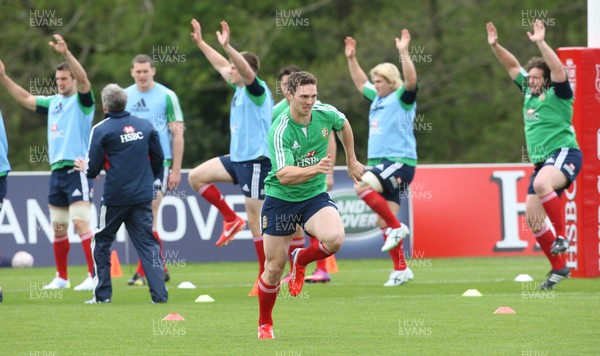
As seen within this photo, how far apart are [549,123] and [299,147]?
492 cm

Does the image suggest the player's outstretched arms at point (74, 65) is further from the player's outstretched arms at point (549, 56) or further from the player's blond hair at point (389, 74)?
the player's outstretched arms at point (549, 56)

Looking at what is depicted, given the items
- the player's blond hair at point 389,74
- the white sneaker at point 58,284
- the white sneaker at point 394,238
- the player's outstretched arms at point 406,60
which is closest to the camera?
the player's outstretched arms at point 406,60

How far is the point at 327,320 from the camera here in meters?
10.8

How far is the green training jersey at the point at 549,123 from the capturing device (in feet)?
44.4

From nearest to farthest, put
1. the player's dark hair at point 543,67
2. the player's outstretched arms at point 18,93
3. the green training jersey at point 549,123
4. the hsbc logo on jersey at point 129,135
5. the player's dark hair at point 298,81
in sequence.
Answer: the player's dark hair at point 298,81 → the hsbc logo on jersey at point 129,135 → the player's dark hair at point 543,67 → the green training jersey at point 549,123 → the player's outstretched arms at point 18,93

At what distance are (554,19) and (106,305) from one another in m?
25.6

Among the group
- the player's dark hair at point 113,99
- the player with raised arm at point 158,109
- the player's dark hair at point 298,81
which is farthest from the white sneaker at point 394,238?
the player's dark hair at point 298,81

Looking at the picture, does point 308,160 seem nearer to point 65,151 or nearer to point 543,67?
point 543,67

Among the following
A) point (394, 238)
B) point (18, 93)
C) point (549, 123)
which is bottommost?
point (394, 238)

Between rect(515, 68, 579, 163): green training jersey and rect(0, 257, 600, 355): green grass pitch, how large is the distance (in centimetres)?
162

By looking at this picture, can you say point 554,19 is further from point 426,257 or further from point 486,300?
point 486,300

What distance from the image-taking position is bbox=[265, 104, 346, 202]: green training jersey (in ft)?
30.9

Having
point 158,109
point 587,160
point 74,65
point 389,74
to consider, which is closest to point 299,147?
point 74,65

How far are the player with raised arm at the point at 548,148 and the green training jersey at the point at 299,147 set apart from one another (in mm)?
4289
